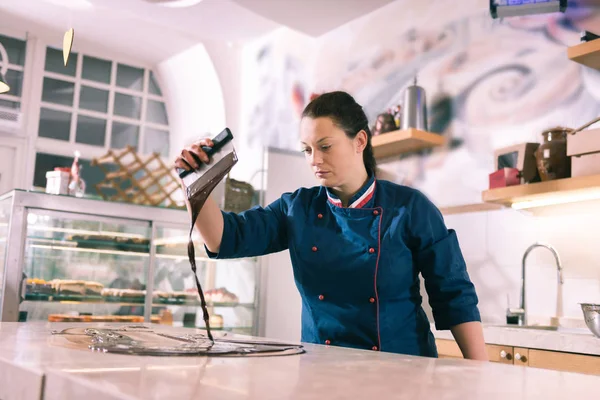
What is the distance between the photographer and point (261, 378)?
2.21 feet

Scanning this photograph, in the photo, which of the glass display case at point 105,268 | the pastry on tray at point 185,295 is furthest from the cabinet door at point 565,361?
Result: the pastry on tray at point 185,295

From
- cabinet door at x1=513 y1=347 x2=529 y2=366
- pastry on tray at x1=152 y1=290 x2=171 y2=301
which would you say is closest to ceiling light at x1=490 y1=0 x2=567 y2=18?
cabinet door at x1=513 y1=347 x2=529 y2=366

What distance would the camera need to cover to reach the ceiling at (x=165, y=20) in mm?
4562

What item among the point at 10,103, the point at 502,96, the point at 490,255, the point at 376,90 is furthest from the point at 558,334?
the point at 10,103

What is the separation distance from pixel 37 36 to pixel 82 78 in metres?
0.54

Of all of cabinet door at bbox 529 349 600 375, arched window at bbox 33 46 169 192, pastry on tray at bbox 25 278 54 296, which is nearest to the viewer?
cabinet door at bbox 529 349 600 375

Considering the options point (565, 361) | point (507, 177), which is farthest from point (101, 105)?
point (565, 361)

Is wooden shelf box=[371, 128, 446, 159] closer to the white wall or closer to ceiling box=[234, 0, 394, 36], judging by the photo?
the white wall

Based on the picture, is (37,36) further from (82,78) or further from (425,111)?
(425,111)

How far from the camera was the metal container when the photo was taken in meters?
3.77

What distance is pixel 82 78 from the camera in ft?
19.2

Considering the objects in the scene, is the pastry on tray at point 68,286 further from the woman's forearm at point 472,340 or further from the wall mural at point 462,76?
the woman's forearm at point 472,340

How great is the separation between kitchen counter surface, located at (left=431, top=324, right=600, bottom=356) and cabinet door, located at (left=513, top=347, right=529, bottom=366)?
0.05 ft

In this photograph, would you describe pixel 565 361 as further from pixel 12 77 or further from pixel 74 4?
pixel 12 77
